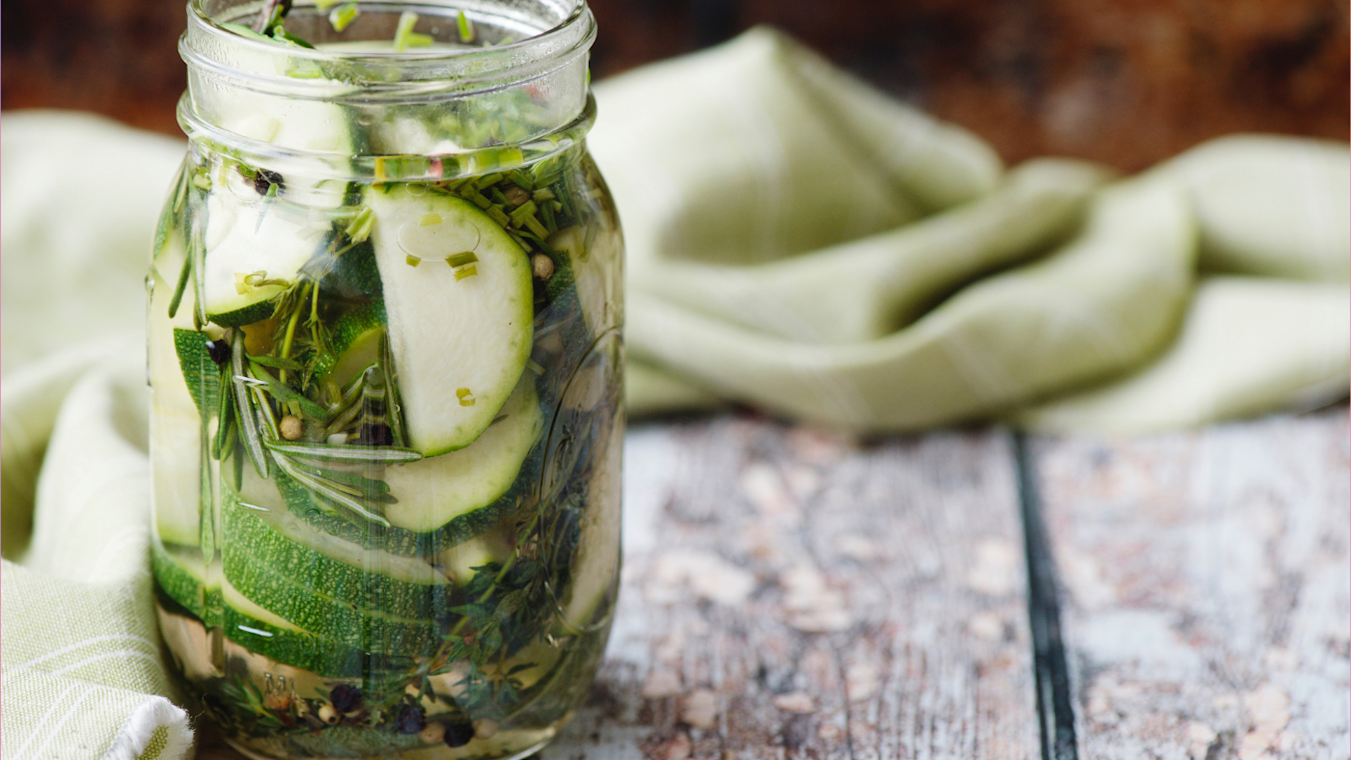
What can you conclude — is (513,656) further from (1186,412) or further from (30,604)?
(1186,412)

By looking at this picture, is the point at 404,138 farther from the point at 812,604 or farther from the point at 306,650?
the point at 812,604

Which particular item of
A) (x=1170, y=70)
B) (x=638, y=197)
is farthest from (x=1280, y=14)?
(x=638, y=197)

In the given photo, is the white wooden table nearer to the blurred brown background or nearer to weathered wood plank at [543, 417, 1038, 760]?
weathered wood plank at [543, 417, 1038, 760]

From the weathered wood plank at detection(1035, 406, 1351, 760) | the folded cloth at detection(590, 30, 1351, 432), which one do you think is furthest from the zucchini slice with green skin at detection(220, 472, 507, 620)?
the folded cloth at detection(590, 30, 1351, 432)

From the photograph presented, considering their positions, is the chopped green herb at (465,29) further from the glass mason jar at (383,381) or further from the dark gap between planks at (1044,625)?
the dark gap between planks at (1044,625)

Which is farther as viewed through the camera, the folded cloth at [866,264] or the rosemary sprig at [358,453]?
the folded cloth at [866,264]

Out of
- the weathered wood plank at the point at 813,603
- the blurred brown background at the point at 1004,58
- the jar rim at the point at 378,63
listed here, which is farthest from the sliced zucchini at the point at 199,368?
the blurred brown background at the point at 1004,58
